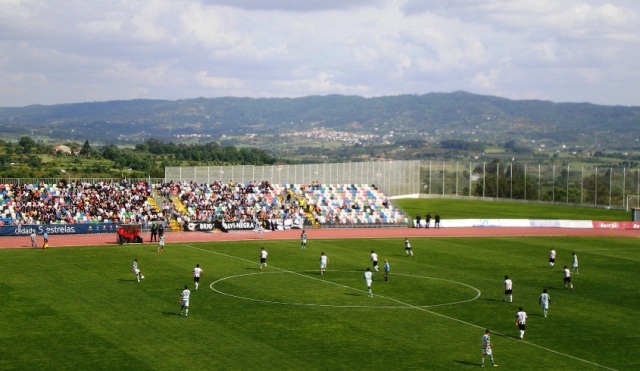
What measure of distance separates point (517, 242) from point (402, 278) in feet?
84.4

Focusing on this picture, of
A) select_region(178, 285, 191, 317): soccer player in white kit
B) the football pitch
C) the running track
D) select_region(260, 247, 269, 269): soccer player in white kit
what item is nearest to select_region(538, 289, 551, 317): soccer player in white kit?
the football pitch

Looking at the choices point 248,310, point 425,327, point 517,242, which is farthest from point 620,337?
point 517,242

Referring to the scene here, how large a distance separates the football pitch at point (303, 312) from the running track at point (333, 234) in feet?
18.0

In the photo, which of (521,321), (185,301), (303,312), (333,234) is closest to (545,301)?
(521,321)

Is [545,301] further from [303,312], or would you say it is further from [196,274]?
[196,274]

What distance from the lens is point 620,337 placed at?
3759cm

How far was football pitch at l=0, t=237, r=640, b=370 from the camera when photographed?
33.3 m

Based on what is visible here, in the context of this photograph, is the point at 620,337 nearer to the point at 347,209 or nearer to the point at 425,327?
the point at 425,327

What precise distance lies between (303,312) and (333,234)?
127 feet

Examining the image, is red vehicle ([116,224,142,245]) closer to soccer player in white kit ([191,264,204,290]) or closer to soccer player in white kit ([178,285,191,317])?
soccer player in white kit ([191,264,204,290])

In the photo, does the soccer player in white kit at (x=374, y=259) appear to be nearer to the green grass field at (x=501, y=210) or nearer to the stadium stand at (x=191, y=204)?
the stadium stand at (x=191, y=204)

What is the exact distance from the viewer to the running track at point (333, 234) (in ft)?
231

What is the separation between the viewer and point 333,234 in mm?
80500

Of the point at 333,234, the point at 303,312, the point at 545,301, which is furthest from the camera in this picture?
the point at 333,234
